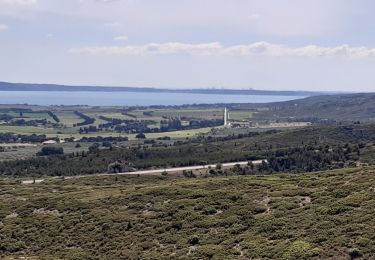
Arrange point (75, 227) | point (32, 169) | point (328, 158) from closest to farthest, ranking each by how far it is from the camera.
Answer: point (75, 227) → point (328, 158) → point (32, 169)

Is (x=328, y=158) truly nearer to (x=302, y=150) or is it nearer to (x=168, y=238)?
(x=302, y=150)

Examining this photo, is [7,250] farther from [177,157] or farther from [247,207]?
[177,157]

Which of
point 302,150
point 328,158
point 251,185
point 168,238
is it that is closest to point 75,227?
point 168,238

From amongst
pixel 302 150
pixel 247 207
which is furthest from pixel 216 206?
pixel 302 150

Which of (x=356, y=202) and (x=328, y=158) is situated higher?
(x=356, y=202)

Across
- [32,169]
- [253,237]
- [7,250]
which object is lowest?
[32,169]

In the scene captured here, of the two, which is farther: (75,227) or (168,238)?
(75,227)

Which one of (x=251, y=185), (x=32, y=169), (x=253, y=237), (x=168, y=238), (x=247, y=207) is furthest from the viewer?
(x=32, y=169)
